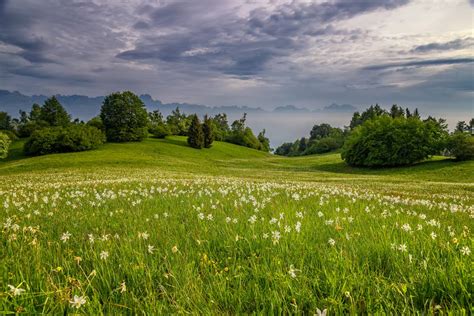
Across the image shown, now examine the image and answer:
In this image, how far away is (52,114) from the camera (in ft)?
375

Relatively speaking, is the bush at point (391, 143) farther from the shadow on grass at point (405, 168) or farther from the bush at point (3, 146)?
the bush at point (3, 146)

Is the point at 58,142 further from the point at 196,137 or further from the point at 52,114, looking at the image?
the point at 196,137

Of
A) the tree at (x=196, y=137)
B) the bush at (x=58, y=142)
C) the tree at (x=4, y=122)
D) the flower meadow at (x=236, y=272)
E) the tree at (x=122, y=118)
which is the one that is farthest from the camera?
the tree at (x=4, y=122)

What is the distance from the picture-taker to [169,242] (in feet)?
14.0

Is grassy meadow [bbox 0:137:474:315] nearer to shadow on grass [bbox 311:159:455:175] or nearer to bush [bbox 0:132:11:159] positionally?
shadow on grass [bbox 311:159:455:175]

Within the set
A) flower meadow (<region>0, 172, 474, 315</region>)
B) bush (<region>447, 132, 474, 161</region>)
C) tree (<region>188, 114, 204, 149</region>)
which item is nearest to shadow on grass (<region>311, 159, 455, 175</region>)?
bush (<region>447, 132, 474, 161</region>)

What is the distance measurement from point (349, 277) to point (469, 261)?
4.86 ft

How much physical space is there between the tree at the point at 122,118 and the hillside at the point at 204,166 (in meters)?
5.26

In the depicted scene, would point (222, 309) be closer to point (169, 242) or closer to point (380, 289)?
point (380, 289)

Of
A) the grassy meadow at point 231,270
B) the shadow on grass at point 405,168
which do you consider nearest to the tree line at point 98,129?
the shadow on grass at point 405,168

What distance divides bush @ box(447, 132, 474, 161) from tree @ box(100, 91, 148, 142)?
3343 inches

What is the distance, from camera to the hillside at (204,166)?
44.2m

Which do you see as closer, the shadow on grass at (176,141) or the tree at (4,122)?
the shadow on grass at (176,141)

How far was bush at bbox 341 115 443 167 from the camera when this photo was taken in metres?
65.5
